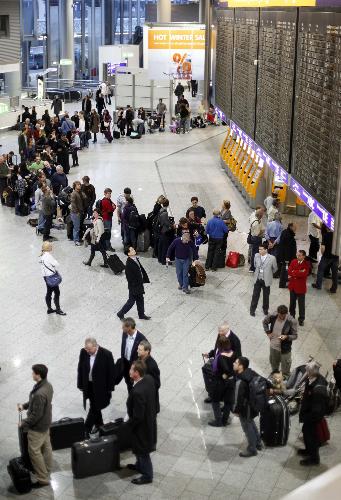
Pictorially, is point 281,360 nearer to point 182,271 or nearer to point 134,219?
point 182,271

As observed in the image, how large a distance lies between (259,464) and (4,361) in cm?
415

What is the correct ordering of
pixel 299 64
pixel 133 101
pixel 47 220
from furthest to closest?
pixel 133 101
pixel 47 220
pixel 299 64

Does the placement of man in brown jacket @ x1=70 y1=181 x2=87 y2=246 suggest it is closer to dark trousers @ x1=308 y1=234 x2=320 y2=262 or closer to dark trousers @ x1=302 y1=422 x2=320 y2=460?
dark trousers @ x1=308 y1=234 x2=320 y2=262

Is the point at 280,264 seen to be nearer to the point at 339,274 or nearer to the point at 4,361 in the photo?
the point at 339,274

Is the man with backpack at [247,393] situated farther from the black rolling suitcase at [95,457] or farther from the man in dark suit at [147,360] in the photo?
the black rolling suitcase at [95,457]

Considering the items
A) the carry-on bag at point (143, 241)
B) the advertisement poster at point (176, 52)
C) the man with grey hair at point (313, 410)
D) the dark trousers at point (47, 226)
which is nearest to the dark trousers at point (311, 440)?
the man with grey hair at point (313, 410)

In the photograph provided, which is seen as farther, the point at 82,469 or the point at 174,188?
the point at 174,188

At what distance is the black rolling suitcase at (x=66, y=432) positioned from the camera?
7.96 m

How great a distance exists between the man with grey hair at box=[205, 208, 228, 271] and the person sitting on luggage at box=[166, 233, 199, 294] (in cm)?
114

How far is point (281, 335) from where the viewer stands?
9.38 meters

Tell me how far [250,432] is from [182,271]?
587 cm

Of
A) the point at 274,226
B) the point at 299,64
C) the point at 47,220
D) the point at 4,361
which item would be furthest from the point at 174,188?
the point at 4,361

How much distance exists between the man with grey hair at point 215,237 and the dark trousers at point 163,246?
87 cm

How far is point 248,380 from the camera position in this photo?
297 inches
